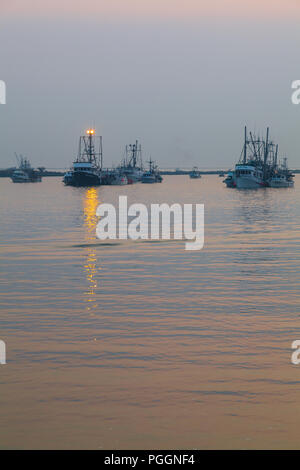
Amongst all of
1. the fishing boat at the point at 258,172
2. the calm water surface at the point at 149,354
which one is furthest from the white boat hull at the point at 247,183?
A: the calm water surface at the point at 149,354

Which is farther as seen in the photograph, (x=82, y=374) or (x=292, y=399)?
(x=82, y=374)

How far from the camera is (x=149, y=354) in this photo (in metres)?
12.5

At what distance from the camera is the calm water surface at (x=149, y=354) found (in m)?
9.08

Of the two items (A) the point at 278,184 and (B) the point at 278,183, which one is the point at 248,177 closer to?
(B) the point at 278,183

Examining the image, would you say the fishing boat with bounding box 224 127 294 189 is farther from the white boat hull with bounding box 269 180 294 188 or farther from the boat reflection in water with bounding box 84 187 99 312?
the boat reflection in water with bounding box 84 187 99 312

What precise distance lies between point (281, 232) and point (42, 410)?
1245 inches

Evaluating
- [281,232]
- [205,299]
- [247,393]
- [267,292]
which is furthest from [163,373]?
[281,232]

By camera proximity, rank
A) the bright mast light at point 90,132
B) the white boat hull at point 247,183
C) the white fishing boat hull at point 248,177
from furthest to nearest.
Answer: the bright mast light at point 90,132, the white boat hull at point 247,183, the white fishing boat hull at point 248,177

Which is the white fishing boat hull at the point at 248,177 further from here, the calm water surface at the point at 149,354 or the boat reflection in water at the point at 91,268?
the calm water surface at the point at 149,354

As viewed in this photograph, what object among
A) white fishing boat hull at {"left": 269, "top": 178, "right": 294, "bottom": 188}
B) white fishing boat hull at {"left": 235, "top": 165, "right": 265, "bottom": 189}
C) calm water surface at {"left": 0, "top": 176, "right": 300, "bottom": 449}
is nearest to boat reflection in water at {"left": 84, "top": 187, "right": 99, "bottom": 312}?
calm water surface at {"left": 0, "top": 176, "right": 300, "bottom": 449}

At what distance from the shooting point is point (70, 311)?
16.5 metres

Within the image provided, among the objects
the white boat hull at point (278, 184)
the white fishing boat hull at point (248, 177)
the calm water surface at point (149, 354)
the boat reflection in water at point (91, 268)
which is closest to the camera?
the calm water surface at point (149, 354)

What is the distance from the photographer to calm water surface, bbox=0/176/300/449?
29.8ft
